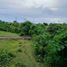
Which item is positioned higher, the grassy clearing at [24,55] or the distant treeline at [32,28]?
the distant treeline at [32,28]

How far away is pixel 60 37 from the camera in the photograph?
31.0m

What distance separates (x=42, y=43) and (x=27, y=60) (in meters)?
3.93

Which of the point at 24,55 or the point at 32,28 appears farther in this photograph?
the point at 32,28

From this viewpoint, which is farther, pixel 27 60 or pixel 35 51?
pixel 35 51

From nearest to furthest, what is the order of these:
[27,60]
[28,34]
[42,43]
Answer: [27,60] < [42,43] < [28,34]

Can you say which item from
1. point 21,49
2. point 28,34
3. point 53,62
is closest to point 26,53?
point 21,49

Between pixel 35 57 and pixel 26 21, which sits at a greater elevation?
pixel 26 21

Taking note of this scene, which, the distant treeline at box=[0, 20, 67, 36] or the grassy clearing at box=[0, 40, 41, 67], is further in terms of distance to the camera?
the distant treeline at box=[0, 20, 67, 36]

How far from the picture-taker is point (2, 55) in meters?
30.6

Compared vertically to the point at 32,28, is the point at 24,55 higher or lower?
lower

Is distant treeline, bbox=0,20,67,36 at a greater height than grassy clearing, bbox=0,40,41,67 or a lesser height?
greater

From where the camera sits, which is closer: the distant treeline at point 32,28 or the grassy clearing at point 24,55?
the grassy clearing at point 24,55

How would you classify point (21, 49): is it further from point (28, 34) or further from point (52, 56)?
point (28, 34)

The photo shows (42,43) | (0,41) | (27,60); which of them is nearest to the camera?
(27,60)
